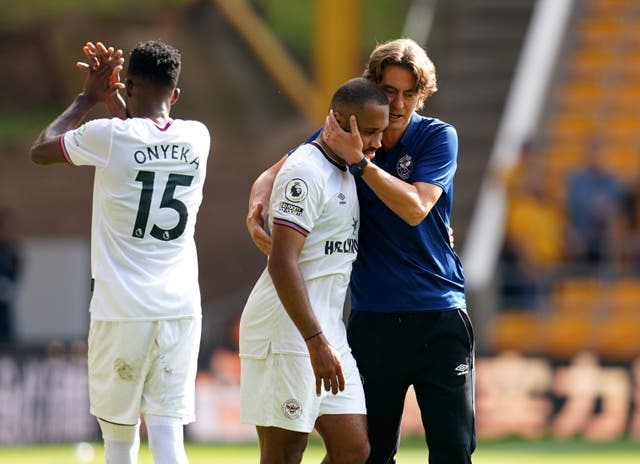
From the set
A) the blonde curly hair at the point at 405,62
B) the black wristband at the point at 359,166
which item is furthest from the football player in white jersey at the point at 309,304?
the blonde curly hair at the point at 405,62

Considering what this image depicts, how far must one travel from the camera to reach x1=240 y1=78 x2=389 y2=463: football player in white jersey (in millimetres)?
6070

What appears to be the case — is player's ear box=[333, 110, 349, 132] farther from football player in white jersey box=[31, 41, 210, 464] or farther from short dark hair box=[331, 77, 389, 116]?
football player in white jersey box=[31, 41, 210, 464]

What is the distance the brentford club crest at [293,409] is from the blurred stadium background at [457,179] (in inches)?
293

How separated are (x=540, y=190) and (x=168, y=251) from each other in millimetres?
9304

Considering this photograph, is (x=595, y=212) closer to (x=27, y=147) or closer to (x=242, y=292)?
(x=242, y=292)

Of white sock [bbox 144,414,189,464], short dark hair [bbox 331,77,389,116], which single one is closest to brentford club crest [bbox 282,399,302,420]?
white sock [bbox 144,414,189,464]

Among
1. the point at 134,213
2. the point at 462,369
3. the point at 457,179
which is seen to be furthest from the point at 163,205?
the point at 457,179

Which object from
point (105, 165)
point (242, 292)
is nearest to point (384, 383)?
point (105, 165)

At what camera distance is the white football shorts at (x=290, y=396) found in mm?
6160

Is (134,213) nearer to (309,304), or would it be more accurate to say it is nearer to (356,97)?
(309,304)

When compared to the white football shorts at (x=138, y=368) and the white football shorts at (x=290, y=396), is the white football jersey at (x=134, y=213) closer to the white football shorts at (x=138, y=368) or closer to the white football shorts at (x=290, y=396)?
the white football shorts at (x=138, y=368)

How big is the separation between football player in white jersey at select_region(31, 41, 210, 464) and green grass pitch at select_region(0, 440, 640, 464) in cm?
467

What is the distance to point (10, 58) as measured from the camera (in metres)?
23.6

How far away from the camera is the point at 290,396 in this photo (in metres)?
6.17
